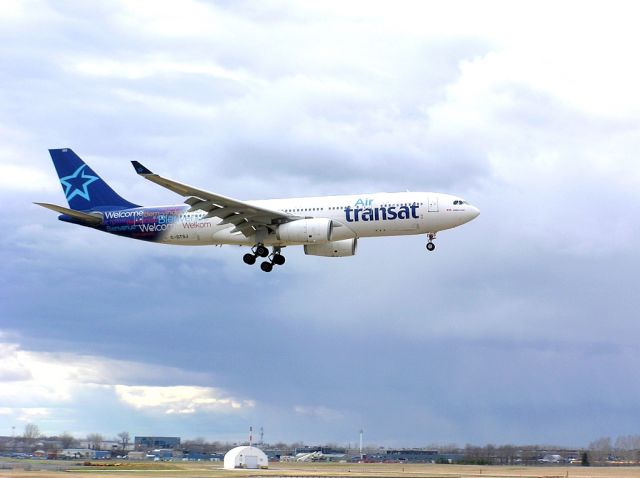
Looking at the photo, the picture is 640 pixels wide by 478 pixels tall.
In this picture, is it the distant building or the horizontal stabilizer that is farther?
the distant building

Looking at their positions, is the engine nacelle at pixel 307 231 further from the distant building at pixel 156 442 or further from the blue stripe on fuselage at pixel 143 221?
the distant building at pixel 156 442

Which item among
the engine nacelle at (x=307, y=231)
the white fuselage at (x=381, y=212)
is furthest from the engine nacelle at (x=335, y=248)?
the engine nacelle at (x=307, y=231)

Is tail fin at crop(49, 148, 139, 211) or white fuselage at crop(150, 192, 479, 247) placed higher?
tail fin at crop(49, 148, 139, 211)

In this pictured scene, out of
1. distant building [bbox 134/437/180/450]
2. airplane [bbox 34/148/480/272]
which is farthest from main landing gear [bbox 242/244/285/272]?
distant building [bbox 134/437/180/450]

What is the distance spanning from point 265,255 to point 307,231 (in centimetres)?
580

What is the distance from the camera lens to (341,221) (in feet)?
224

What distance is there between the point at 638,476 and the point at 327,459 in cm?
5986

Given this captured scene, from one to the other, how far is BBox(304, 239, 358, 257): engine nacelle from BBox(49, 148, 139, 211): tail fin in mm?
15688

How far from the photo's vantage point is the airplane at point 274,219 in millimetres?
66938

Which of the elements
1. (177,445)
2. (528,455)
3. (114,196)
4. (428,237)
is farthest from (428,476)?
(177,445)

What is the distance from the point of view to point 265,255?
236 ft

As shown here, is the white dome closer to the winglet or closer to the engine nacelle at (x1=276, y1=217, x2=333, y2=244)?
the engine nacelle at (x1=276, y1=217, x2=333, y2=244)

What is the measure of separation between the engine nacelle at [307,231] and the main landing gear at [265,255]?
10.6 ft

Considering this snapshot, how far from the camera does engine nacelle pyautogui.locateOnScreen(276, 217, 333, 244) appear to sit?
67.4m
